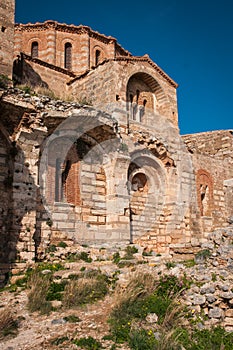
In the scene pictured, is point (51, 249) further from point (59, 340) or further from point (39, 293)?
point (59, 340)

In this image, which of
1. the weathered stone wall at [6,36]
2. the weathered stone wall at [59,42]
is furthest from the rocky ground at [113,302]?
the weathered stone wall at [59,42]

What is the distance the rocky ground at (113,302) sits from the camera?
630cm

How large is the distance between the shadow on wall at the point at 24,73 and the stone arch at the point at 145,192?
22.4 feet

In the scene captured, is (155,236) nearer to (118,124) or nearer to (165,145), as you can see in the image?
(165,145)

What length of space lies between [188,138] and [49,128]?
12.6m

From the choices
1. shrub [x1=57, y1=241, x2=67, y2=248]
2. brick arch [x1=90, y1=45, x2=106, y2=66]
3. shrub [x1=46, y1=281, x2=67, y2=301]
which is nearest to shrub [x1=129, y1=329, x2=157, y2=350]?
→ shrub [x1=46, y1=281, x2=67, y2=301]

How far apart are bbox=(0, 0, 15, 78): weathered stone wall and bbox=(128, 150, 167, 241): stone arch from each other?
6.16 meters

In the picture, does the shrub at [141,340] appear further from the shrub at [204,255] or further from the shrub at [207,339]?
the shrub at [204,255]

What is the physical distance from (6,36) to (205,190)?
12204 mm

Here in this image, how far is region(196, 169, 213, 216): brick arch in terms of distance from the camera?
18.6 meters

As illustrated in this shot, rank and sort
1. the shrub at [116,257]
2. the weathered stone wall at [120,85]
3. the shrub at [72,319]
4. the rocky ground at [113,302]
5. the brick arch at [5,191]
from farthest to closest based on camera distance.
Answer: the weathered stone wall at [120,85], the shrub at [116,257], the brick arch at [5,191], the shrub at [72,319], the rocky ground at [113,302]

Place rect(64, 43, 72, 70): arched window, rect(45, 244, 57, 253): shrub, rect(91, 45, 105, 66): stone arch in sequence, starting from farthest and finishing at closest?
1. rect(91, 45, 105, 66): stone arch
2. rect(64, 43, 72, 70): arched window
3. rect(45, 244, 57, 253): shrub

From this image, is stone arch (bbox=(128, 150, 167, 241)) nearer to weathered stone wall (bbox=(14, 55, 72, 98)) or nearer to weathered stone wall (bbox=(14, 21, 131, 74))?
weathered stone wall (bbox=(14, 55, 72, 98))

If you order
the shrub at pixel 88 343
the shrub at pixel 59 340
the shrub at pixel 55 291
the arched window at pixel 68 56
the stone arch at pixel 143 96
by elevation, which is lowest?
the shrub at pixel 88 343
